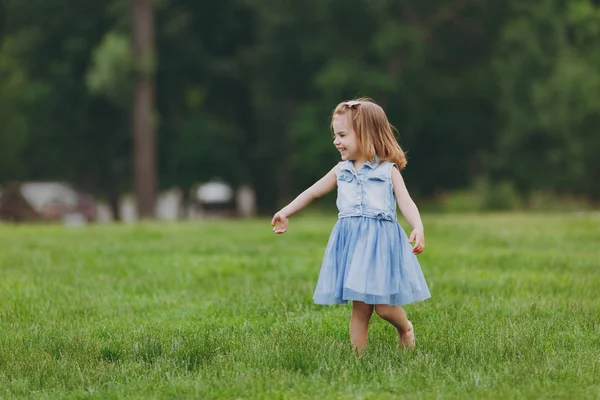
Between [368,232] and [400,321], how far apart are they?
612mm

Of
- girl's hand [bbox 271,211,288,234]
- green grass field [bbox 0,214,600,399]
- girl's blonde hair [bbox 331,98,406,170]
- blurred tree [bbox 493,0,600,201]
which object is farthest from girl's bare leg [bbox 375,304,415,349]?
blurred tree [bbox 493,0,600,201]

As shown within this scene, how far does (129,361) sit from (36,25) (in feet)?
122

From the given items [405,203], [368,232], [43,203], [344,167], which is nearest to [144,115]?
[43,203]

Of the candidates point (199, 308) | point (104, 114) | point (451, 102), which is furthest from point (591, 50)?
point (199, 308)

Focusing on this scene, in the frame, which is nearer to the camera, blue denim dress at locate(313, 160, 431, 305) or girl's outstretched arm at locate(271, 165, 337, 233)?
blue denim dress at locate(313, 160, 431, 305)

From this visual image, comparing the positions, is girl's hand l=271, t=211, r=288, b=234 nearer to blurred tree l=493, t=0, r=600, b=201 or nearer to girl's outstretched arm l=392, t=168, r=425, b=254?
girl's outstretched arm l=392, t=168, r=425, b=254

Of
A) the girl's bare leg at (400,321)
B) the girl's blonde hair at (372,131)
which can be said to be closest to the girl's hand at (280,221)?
the girl's blonde hair at (372,131)

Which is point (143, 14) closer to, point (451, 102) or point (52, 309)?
point (451, 102)

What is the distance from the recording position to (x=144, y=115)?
34688mm

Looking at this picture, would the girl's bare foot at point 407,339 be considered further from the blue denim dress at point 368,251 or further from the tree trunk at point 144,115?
the tree trunk at point 144,115

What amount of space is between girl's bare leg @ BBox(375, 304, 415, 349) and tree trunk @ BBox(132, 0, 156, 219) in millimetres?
28510

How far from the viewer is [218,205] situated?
54375 millimetres

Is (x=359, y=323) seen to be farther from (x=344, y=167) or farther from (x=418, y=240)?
(x=344, y=167)

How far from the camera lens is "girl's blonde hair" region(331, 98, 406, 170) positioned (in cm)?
630
